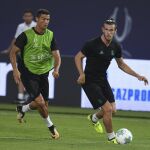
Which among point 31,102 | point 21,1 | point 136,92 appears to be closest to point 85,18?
point 21,1

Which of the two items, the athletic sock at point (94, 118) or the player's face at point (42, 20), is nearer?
the player's face at point (42, 20)

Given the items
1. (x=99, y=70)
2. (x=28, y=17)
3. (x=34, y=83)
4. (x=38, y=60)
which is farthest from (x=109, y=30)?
(x=28, y=17)

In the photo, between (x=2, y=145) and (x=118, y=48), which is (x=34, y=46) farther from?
(x=2, y=145)

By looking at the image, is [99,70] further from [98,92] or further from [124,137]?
[124,137]

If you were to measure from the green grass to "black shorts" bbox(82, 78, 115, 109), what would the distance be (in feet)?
2.20

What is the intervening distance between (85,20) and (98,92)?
12.3m

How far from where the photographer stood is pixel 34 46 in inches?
546

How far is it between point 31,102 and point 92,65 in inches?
51.7

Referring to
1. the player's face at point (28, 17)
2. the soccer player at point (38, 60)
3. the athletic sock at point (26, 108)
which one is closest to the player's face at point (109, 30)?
the soccer player at point (38, 60)

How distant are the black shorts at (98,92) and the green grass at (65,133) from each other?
0.67 metres

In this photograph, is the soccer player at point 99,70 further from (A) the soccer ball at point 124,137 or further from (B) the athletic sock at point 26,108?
(B) the athletic sock at point 26,108

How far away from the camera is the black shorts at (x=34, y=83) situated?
45.6 ft

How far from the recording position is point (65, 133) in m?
15.1

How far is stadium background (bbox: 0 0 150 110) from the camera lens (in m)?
25.3
